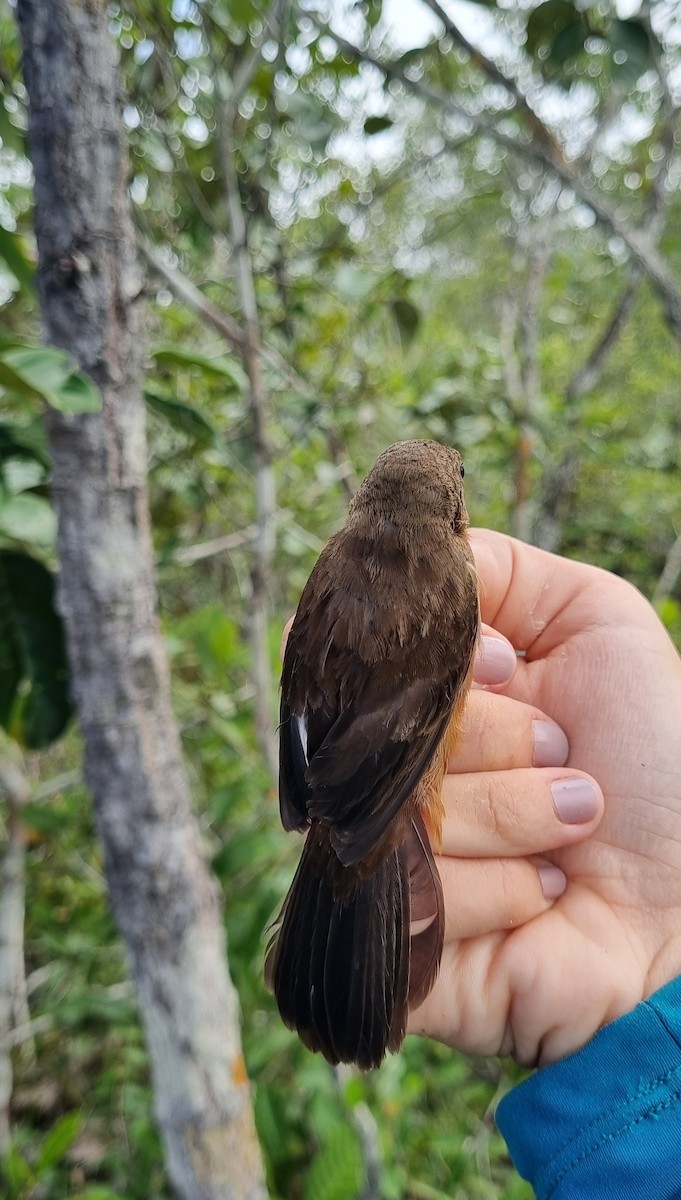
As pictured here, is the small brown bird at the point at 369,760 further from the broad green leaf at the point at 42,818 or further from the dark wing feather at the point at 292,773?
the broad green leaf at the point at 42,818

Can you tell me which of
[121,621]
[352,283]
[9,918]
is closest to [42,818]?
[9,918]

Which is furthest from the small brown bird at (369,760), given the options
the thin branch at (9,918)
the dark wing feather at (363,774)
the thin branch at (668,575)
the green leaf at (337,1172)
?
the thin branch at (668,575)

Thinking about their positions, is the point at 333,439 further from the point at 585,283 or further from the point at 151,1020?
the point at 585,283

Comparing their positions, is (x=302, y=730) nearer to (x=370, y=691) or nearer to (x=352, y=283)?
(x=370, y=691)

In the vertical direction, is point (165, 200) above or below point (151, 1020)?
above

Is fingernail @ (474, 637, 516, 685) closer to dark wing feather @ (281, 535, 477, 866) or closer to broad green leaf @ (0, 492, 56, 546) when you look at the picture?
dark wing feather @ (281, 535, 477, 866)

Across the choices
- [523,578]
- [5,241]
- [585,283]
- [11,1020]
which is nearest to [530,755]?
[523,578]
